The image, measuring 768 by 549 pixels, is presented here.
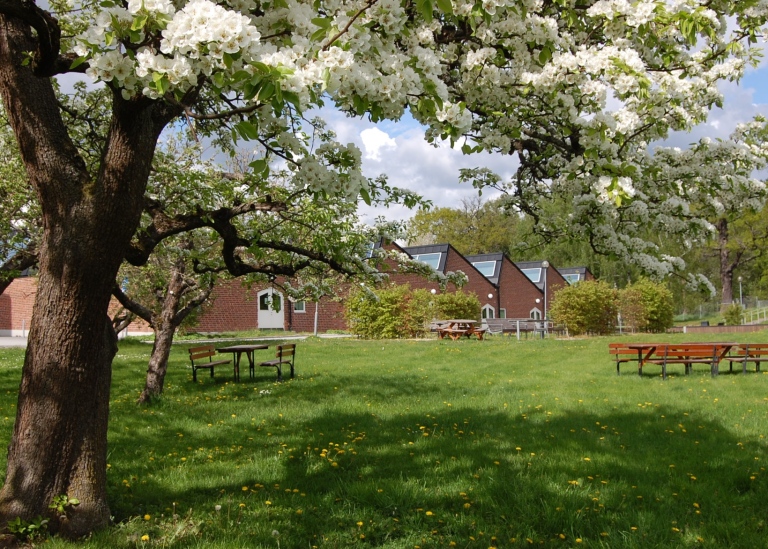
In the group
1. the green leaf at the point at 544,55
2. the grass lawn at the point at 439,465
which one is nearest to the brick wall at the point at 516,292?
the grass lawn at the point at 439,465

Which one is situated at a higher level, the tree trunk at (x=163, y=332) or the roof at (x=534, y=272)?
the roof at (x=534, y=272)

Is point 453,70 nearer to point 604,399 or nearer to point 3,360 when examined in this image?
point 604,399

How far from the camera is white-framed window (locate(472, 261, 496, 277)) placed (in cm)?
4131

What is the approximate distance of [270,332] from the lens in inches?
1342

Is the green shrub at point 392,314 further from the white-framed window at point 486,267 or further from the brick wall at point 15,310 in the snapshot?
the brick wall at point 15,310

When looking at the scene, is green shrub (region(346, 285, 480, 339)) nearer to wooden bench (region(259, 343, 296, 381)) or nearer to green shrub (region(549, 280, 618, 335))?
green shrub (region(549, 280, 618, 335))

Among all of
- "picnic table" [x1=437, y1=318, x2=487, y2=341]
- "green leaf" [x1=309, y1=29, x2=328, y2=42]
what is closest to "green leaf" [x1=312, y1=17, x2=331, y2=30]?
"green leaf" [x1=309, y1=29, x2=328, y2=42]

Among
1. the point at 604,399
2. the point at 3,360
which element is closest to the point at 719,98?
the point at 604,399

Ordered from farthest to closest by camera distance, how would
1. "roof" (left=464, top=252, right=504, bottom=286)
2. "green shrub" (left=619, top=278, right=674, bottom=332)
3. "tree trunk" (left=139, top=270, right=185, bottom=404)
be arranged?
"roof" (left=464, top=252, right=504, bottom=286)
"green shrub" (left=619, top=278, right=674, bottom=332)
"tree trunk" (left=139, top=270, right=185, bottom=404)

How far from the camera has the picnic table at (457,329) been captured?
997 inches

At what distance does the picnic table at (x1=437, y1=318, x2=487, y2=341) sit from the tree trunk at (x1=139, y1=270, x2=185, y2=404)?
1606cm

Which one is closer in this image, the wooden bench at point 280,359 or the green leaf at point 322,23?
the green leaf at point 322,23

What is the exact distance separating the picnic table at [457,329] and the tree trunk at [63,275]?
21242 mm

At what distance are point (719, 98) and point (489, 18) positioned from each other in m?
2.16
